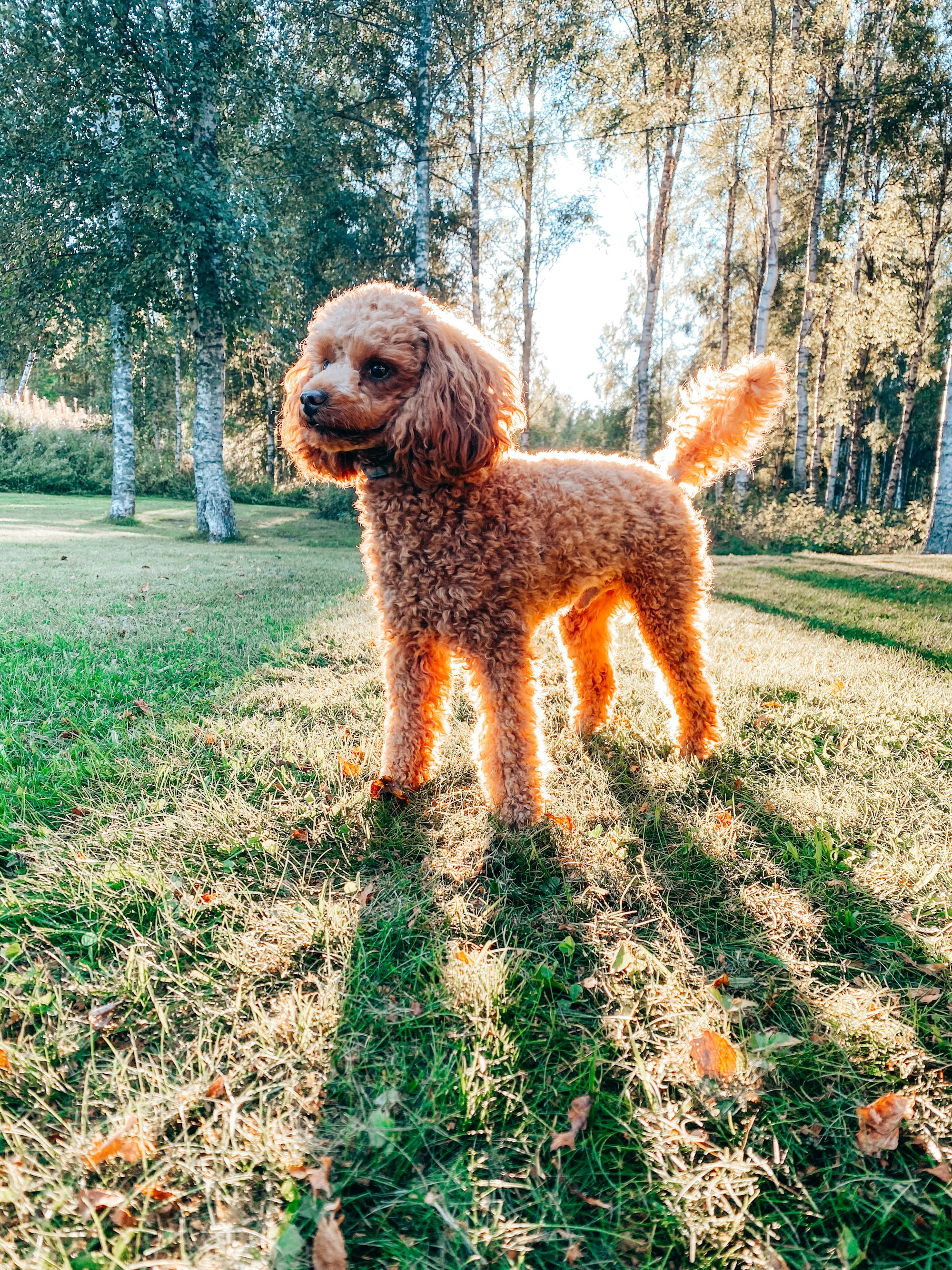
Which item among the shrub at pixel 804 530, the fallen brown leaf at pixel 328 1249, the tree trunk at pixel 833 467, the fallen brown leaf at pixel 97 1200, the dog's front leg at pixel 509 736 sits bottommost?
the fallen brown leaf at pixel 328 1249

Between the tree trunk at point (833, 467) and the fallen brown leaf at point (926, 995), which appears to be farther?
the tree trunk at point (833, 467)

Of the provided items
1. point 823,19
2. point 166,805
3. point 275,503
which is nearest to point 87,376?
point 275,503

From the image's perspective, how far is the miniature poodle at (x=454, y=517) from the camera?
103 inches

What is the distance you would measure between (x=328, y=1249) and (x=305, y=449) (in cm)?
274

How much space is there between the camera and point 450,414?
101 inches

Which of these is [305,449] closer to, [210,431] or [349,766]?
[349,766]

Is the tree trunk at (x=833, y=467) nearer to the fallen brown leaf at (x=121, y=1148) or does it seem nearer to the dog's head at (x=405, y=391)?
the dog's head at (x=405, y=391)

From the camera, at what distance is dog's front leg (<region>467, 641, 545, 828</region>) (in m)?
2.60

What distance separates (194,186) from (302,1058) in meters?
12.3

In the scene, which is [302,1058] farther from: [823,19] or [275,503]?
[275,503]

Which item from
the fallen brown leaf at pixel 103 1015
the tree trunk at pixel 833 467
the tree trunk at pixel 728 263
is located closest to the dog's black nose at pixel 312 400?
the fallen brown leaf at pixel 103 1015

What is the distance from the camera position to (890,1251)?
120cm

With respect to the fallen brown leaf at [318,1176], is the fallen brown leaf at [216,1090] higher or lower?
higher

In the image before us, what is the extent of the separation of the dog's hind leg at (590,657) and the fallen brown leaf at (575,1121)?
2.25 meters
